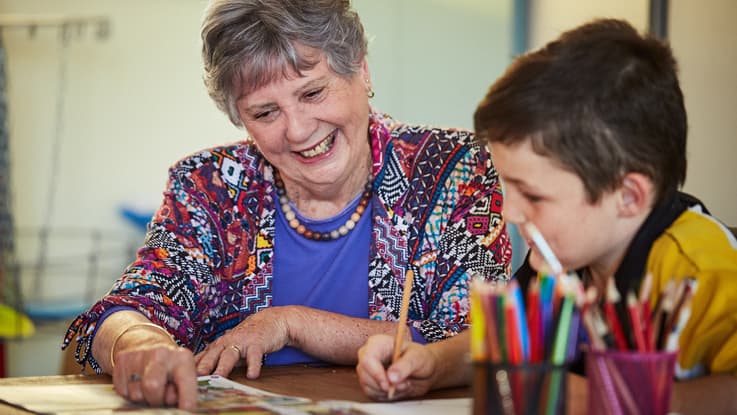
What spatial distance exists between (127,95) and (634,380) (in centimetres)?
467

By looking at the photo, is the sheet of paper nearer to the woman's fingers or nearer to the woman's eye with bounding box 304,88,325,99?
the woman's fingers

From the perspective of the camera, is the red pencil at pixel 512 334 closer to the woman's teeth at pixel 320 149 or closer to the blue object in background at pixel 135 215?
the woman's teeth at pixel 320 149

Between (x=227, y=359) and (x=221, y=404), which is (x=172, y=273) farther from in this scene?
(x=221, y=404)

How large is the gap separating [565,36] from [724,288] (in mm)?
357

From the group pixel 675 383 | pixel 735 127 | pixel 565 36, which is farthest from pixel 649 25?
pixel 675 383

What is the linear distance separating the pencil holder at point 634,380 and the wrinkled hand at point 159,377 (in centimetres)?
58

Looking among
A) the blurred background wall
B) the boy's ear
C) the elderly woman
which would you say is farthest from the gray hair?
the blurred background wall

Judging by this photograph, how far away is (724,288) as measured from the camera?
3.43 feet

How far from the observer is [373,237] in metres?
1.88

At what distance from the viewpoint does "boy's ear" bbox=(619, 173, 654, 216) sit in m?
1.13

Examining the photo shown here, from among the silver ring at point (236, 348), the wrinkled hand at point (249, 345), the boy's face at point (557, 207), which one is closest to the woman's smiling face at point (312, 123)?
the wrinkled hand at point (249, 345)

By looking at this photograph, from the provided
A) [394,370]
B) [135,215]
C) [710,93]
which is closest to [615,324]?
[394,370]

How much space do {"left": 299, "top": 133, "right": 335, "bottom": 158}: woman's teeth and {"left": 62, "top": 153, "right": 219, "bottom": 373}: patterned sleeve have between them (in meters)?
0.23

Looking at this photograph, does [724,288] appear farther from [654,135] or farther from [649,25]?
[649,25]
